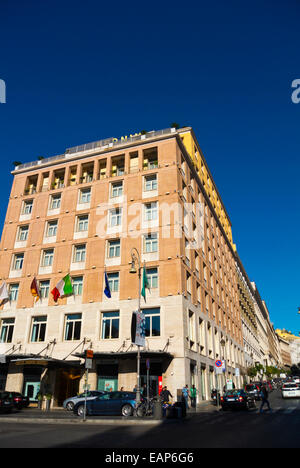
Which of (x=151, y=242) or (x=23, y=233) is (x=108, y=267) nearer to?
(x=151, y=242)

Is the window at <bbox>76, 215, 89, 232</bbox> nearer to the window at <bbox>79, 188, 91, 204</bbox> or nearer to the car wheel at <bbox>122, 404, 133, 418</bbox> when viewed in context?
the window at <bbox>79, 188, 91, 204</bbox>

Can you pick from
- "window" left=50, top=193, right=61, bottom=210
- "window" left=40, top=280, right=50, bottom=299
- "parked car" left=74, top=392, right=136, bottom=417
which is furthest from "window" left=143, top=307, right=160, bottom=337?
"window" left=50, top=193, right=61, bottom=210

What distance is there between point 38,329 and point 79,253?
807cm

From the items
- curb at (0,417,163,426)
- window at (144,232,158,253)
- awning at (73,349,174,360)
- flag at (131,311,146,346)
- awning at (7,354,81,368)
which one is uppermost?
window at (144,232,158,253)

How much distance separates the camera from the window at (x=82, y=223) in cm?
3556

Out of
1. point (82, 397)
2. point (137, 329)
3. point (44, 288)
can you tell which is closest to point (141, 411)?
point (137, 329)

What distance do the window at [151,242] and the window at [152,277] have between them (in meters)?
1.77

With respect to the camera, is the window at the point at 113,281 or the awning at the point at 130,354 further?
the window at the point at 113,281

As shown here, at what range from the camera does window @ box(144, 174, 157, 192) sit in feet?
114

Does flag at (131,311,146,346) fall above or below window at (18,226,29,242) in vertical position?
below

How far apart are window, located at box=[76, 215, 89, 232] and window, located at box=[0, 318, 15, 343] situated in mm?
11042

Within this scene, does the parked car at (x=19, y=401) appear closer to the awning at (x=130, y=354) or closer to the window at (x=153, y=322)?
the awning at (x=130, y=354)

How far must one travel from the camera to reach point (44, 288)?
34094mm

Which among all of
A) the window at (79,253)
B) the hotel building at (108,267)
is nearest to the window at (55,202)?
the hotel building at (108,267)
